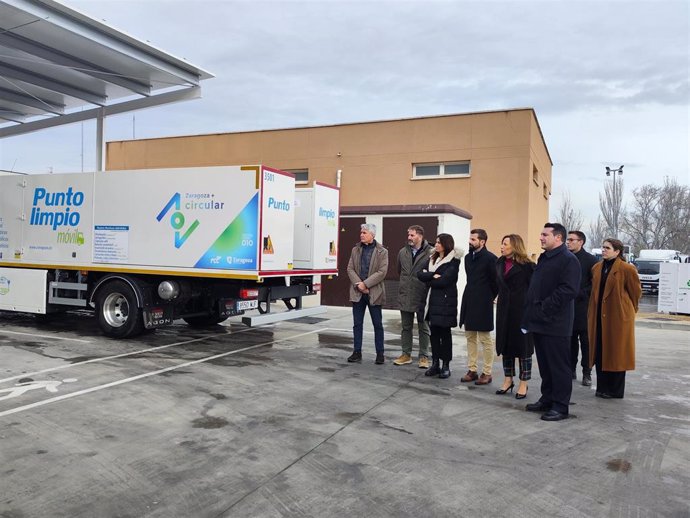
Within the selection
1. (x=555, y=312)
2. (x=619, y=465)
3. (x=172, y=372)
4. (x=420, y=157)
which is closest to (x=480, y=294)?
(x=555, y=312)

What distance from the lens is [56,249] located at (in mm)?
9914

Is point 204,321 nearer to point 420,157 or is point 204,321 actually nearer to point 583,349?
point 583,349

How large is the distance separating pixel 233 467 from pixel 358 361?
13.3 feet

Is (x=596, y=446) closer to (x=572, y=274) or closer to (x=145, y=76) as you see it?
(x=572, y=274)

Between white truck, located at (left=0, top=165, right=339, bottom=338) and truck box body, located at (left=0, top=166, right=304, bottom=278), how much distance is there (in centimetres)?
2

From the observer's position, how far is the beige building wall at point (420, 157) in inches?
699

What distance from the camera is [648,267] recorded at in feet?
97.0

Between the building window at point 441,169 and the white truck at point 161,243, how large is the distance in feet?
30.8

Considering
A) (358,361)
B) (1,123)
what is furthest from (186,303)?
(1,123)

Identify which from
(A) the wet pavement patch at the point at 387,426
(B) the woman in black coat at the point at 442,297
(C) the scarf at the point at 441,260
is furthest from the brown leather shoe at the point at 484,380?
(A) the wet pavement patch at the point at 387,426

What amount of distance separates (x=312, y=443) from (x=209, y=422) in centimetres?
107

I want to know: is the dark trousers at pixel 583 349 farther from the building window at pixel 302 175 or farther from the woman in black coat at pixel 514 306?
the building window at pixel 302 175

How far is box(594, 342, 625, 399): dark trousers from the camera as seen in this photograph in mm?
6348

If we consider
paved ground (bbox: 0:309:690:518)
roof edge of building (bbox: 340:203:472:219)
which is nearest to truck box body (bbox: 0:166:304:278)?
paved ground (bbox: 0:309:690:518)
